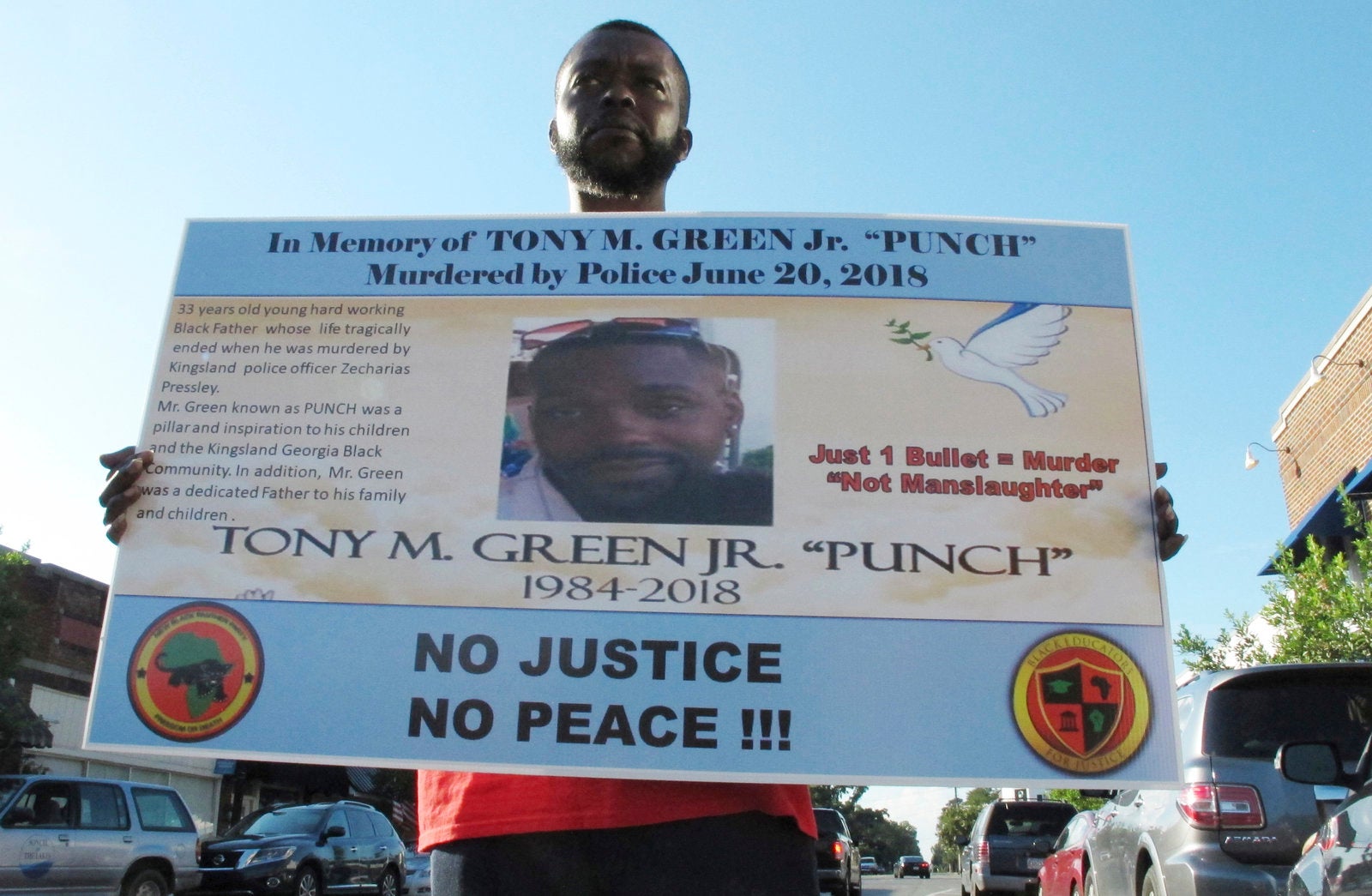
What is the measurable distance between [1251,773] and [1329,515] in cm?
1390

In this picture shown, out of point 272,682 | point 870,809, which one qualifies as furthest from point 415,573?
point 870,809

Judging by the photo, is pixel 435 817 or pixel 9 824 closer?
pixel 435 817

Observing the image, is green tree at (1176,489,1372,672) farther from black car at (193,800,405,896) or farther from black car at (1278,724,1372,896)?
black car at (193,800,405,896)

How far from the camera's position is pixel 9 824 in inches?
372

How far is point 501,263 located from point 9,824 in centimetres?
967

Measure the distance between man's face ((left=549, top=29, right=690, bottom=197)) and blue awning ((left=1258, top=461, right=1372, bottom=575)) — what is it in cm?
1474

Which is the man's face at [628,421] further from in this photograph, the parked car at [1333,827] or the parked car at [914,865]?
the parked car at [914,865]

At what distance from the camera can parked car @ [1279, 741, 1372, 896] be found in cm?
341

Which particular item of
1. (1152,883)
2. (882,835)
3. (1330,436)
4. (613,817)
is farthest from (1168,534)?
(882,835)

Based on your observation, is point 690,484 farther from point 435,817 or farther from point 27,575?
point 27,575

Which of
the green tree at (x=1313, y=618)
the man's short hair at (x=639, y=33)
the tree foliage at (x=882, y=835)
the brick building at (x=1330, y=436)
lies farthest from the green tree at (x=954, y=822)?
the man's short hair at (x=639, y=33)

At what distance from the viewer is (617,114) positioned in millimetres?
2414

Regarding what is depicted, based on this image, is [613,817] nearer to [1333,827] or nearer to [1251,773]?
[1333,827]

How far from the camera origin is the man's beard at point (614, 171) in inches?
96.7
